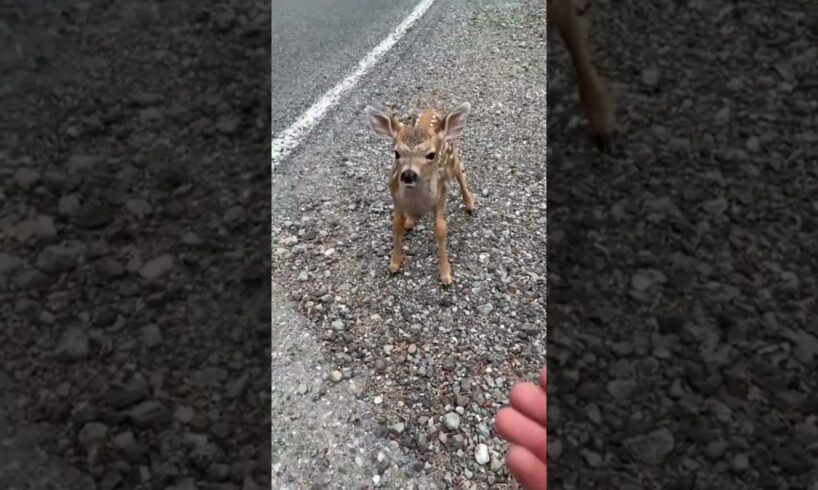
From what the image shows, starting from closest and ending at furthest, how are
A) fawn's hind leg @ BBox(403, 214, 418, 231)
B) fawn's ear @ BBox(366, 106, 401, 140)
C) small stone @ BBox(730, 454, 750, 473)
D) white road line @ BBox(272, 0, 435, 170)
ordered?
small stone @ BBox(730, 454, 750, 473) < fawn's ear @ BBox(366, 106, 401, 140) < fawn's hind leg @ BBox(403, 214, 418, 231) < white road line @ BBox(272, 0, 435, 170)

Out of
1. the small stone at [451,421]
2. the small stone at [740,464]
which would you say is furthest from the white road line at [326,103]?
the small stone at [740,464]

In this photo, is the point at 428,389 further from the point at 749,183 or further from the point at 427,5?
the point at 427,5

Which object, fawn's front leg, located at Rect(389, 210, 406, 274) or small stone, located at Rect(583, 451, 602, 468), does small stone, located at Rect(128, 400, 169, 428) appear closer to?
small stone, located at Rect(583, 451, 602, 468)

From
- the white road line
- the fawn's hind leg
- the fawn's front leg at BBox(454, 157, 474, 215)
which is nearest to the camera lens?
the fawn's hind leg

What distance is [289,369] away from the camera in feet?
4.62

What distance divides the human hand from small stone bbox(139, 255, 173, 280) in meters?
0.42

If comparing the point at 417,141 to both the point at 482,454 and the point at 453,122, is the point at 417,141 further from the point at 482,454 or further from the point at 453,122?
the point at 482,454

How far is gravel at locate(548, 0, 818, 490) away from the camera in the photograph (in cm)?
59

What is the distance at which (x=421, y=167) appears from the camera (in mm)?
1537

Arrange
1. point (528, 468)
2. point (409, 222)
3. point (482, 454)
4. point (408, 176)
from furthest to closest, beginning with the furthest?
point (409, 222), point (408, 176), point (482, 454), point (528, 468)

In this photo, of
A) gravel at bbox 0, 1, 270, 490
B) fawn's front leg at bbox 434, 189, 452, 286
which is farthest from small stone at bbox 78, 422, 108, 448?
fawn's front leg at bbox 434, 189, 452, 286

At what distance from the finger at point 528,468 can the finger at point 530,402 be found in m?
0.05

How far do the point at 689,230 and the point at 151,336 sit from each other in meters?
0.51

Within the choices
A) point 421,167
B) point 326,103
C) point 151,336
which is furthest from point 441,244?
point 151,336
